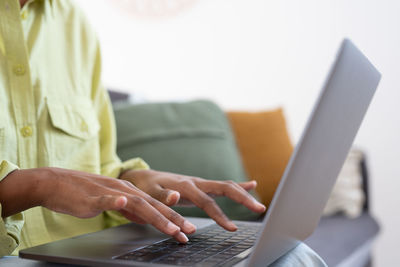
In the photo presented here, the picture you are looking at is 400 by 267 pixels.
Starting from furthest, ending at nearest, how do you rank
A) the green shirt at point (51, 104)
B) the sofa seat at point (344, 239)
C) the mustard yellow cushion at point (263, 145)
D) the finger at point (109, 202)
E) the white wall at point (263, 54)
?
the white wall at point (263, 54)
the mustard yellow cushion at point (263, 145)
the sofa seat at point (344, 239)
the green shirt at point (51, 104)
the finger at point (109, 202)

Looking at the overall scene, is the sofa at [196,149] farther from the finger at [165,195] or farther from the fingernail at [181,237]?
the fingernail at [181,237]

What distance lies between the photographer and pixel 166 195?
2.53 feet

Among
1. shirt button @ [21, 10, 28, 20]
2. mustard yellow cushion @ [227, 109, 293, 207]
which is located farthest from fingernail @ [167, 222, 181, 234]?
mustard yellow cushion @ [227, 109, 293, 207]

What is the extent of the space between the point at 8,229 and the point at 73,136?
0.98 feet

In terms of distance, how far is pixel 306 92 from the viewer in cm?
264

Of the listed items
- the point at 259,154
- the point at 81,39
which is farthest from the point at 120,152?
the point at 259,154

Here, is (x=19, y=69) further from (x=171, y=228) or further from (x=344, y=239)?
(x=344, y=239)

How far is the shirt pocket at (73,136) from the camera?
96 centimetres

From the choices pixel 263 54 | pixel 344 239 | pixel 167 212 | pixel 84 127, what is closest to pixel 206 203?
pixel 167 212

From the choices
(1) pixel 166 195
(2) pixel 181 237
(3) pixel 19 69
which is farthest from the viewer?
(3) pixel 19 69

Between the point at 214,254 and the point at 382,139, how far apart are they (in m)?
2.07

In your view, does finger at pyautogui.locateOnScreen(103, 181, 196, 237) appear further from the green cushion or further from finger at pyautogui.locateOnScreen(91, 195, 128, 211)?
the green cushion

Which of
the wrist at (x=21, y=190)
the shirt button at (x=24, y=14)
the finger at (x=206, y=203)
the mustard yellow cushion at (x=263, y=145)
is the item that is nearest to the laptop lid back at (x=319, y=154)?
the finger at (x=206, y=203)

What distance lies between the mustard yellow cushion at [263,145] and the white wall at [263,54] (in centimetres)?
79
